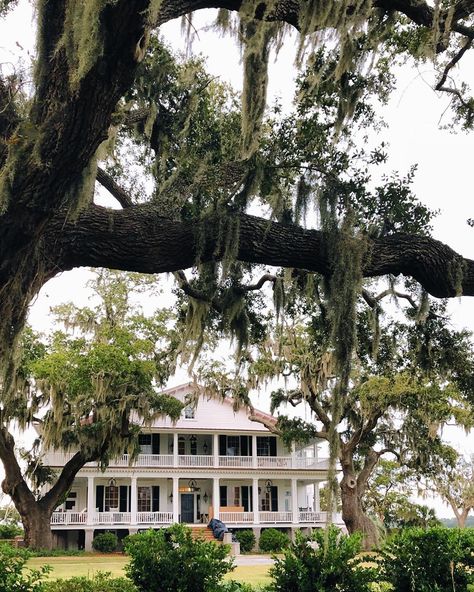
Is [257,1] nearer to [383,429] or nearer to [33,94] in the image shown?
[33,94]

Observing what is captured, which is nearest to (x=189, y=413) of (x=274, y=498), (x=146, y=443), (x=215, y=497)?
(x=146, y=443)

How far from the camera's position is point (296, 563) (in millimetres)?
5527

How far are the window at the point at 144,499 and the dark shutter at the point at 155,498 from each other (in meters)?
0.14

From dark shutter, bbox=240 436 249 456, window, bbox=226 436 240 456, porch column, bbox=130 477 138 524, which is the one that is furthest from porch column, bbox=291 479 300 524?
porch column, bbox=130 477 138 524

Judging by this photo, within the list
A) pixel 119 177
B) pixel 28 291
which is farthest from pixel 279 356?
pixel 28 291

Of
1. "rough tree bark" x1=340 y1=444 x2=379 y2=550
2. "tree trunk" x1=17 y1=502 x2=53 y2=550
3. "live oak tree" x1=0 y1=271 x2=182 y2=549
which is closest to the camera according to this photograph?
"live oak tree" x1=0 y1=271 x2=182 y2=549

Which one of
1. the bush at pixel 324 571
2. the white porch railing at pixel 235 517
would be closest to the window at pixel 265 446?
the white porch railing at pixel 235 517

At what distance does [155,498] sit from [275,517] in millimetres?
5357

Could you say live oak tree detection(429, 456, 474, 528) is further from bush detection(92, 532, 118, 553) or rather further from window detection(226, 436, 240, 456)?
bush detection(92, 532, 118, 553)

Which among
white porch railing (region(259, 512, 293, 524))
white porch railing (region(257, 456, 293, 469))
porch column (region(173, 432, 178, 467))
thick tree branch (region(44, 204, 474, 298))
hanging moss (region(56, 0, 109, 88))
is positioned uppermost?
hanging moss (region(56, 0, 109, 88))

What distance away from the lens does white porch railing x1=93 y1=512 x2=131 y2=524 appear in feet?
87.2

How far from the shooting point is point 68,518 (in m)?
26.0

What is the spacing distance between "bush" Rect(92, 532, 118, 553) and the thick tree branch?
21.5m

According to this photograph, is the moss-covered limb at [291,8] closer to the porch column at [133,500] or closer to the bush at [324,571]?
the bush at [324,571]
